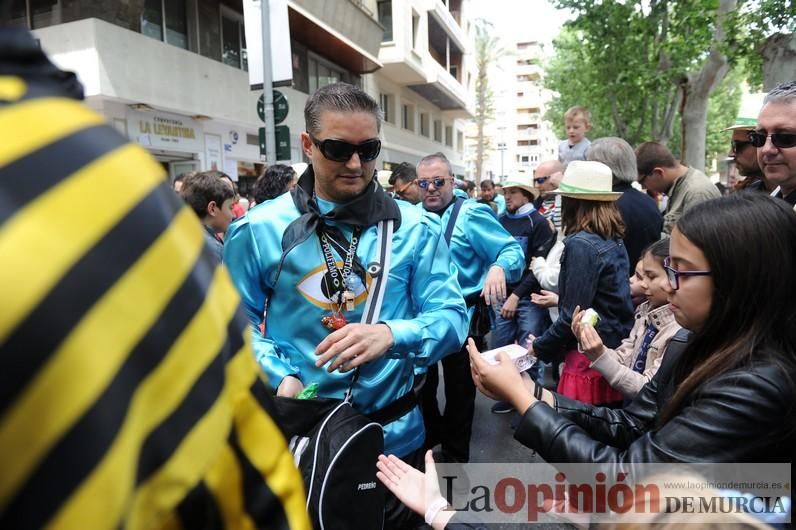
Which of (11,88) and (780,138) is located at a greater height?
(780,138)

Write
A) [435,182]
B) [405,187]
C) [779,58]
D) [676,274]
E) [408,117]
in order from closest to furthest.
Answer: [676,274]
[435,182]
[405,187]
[779,58]
[408,117]

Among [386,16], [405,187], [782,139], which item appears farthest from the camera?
[386,16]

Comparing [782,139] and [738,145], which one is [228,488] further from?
[738,145]

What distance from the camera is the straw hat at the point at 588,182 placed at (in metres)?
3.29

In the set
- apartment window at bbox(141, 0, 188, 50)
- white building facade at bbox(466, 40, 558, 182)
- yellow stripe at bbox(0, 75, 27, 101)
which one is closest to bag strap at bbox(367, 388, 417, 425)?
yellow stripe at bbox(0, 75, 27, 101)

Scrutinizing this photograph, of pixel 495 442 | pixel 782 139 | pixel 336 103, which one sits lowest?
pixel 495 442

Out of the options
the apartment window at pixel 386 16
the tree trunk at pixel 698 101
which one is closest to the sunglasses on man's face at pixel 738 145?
the tree trunk at pixel 698 101

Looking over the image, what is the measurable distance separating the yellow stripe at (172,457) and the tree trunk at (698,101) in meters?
11.8

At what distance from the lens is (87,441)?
0.48 metres

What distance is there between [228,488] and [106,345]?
0.74ft

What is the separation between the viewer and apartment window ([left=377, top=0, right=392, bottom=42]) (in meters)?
21.9

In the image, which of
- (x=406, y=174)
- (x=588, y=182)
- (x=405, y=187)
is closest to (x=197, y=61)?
(x=406, y=174)

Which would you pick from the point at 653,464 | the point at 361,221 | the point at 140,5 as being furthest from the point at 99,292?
the point at 140,5

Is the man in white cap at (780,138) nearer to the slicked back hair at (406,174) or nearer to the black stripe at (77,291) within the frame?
the black stripe at (77,291)
